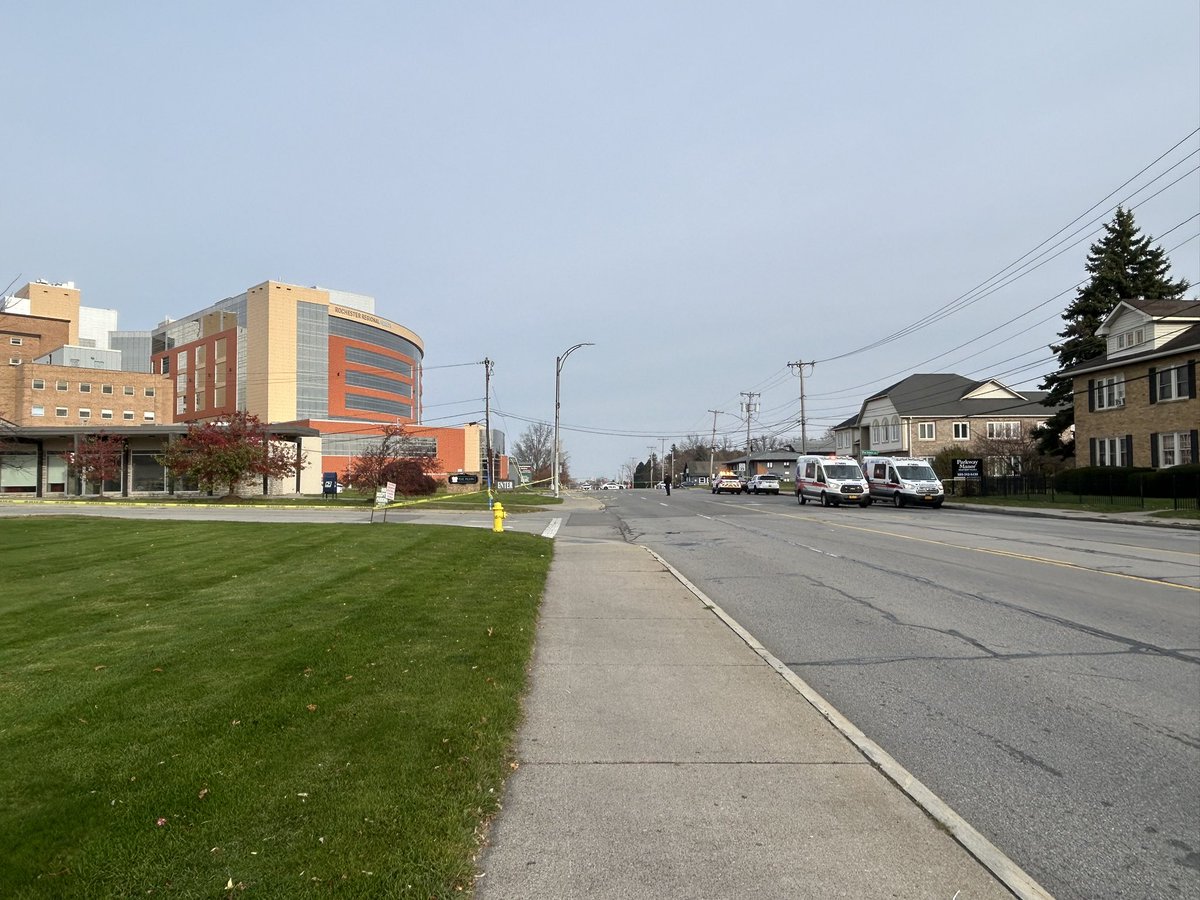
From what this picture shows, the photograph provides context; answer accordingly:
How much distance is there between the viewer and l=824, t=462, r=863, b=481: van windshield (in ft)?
126

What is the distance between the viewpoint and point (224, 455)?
38.2 m

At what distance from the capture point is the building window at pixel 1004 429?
201 ft

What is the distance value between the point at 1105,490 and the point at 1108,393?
5.86m

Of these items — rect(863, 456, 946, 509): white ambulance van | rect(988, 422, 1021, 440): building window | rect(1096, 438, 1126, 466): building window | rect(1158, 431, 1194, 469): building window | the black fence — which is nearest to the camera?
the black fence

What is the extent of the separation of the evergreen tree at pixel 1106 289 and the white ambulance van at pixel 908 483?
14337mm

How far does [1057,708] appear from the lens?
19.2 feet

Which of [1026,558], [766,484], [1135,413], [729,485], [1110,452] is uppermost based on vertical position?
[1135,413]

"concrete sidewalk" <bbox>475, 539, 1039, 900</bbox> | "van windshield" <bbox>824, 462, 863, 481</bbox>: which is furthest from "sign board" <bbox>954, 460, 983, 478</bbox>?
"concrete sidewalk" <bbox>475, 539, 1039, 900</bbox>

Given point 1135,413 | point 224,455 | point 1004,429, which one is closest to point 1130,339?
point 1135,413

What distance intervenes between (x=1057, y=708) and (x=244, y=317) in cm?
10635

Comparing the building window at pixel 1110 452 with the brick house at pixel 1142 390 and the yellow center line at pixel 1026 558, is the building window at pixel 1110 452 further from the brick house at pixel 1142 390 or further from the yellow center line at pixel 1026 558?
the yellow center line at pixel 1026 558

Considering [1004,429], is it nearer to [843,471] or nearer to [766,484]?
[766,484]

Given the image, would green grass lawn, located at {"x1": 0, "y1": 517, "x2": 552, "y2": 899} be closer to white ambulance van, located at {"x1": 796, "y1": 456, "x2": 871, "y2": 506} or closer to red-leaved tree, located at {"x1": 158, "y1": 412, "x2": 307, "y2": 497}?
red-leaved tree, located at {"x1": 158, "y1": 412, "x2": 307, "y2": 497}

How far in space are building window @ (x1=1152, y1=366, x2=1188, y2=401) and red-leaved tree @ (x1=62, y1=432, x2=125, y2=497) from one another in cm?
5461
